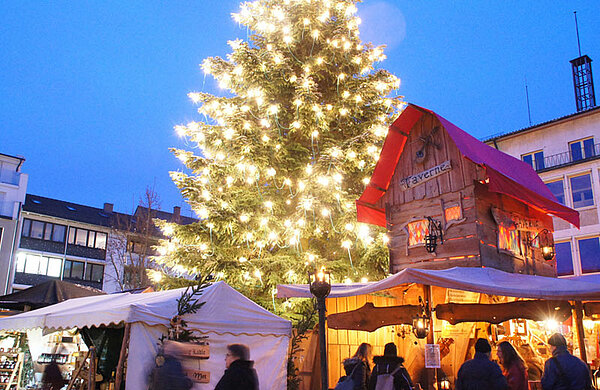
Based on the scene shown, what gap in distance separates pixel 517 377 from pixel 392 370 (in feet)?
6.04

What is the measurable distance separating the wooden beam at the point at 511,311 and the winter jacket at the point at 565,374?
2.41 meters

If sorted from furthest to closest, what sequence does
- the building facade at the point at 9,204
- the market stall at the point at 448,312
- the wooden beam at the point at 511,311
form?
the building facade at the point at 9,204, the wooden beam at the point at 511,311, the market stall at the point at 448,312

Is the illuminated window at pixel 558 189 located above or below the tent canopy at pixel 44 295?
above

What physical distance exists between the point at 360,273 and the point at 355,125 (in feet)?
15.6

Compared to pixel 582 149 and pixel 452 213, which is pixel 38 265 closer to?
pixel 452 213

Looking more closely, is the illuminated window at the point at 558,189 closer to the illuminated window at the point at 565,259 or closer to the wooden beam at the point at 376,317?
the illuminated window at the point at 565,259

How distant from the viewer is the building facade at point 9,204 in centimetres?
3884

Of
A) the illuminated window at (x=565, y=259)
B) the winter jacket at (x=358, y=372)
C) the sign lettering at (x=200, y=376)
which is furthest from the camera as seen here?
the illuminated window at (x=565, y=259)

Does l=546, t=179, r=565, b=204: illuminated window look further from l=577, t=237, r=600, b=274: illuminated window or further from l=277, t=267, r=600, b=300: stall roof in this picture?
l=277, t=267, r=600, b=300: stall roof

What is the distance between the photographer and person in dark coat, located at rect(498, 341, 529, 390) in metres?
7.07

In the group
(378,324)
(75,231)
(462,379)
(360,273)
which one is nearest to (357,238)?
(360,273)

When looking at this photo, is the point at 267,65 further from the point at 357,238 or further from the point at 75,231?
the point at 75,231

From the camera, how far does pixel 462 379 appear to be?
6645mm

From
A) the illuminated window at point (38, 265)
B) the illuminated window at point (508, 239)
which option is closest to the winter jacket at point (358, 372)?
the illuminated window at point (508, 239)
